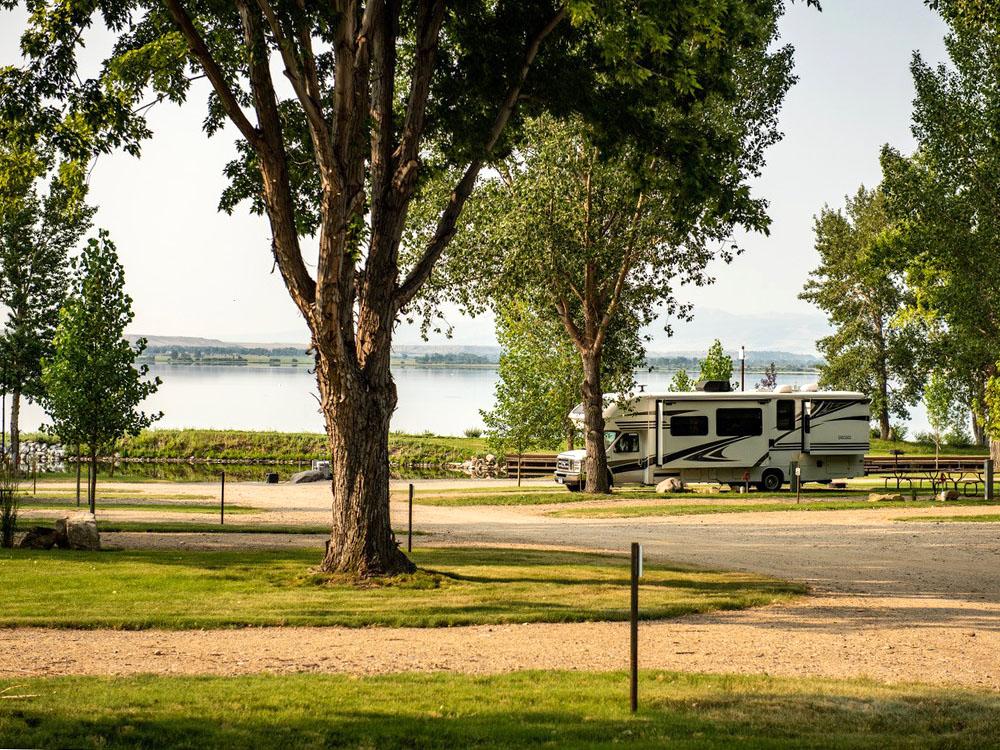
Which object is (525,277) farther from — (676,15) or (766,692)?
(766,692)

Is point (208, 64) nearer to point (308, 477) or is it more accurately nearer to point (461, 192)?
point (461, 192)

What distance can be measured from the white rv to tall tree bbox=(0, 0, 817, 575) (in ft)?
57.4

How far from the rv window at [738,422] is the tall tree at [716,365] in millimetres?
19218

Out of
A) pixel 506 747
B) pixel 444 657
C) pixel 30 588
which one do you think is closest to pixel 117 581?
pixel 30 588

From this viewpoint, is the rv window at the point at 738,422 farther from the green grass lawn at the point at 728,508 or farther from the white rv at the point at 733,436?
the green grass lawn at the point at 728,508

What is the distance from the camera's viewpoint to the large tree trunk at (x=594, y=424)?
31656 mm

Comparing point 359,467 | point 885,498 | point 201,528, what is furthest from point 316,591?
point 885,498

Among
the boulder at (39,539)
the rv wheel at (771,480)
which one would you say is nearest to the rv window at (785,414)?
the rv wheel at (771,480)

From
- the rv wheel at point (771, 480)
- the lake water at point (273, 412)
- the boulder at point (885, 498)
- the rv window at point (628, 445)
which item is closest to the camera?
the boulder at point (885, 498)

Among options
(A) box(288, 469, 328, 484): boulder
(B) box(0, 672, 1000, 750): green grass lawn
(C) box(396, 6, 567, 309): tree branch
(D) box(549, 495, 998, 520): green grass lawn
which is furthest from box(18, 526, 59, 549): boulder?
(A) box(288, 469, 328, 484): boulder

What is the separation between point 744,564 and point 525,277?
14258 mm

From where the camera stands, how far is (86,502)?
2811cm

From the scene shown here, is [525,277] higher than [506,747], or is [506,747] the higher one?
[525,277]

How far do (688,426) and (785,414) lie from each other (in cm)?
307
